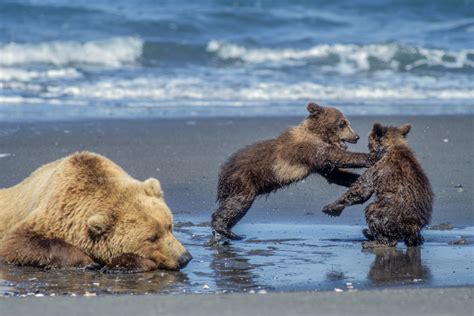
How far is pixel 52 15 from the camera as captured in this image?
26.0 metres

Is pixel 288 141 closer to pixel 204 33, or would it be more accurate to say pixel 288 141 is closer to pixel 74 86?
pixel 74 86

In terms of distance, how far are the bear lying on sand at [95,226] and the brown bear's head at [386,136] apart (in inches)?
97.0

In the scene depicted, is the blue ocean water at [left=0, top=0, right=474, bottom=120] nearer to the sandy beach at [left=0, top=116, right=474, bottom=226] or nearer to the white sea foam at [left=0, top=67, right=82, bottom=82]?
the white sea foam at [left=0, top=67, right=82, bottom=82]

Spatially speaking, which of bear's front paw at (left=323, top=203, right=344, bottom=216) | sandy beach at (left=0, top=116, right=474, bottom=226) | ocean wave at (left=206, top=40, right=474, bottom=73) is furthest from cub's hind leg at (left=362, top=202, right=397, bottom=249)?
ocean wave at (left=206, top=40, right=474, bottom=73)

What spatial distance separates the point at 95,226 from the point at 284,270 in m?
1.49

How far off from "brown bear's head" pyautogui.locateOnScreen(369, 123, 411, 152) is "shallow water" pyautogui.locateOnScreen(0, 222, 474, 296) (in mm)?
850

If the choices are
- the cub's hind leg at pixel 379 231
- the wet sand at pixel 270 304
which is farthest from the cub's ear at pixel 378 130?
the wet sand at pixel 270 304

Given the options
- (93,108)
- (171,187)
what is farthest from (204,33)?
(171,187)

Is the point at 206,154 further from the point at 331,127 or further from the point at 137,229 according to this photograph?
the point at 137,229

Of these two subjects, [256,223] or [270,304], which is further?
[256,223]

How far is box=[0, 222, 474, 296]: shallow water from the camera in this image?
7.23 metres

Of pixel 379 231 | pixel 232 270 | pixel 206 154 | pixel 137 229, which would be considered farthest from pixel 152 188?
pixel 206 154

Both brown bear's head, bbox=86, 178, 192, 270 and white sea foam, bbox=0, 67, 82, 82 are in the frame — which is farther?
white sea foam, bbox=0, 67, 82, 82

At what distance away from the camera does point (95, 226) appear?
752 centimetres
